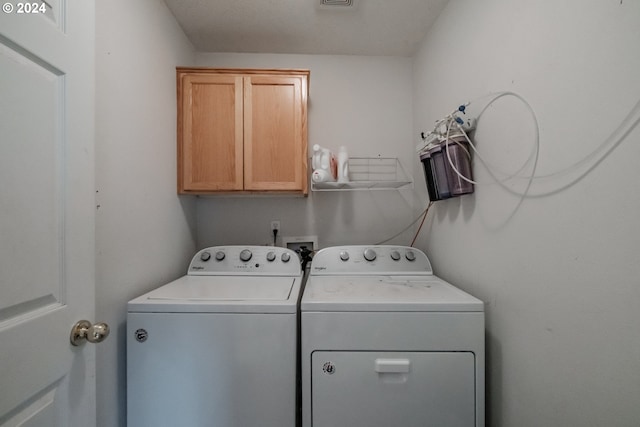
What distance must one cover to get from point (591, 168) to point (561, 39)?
41cm

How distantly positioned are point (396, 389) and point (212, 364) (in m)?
0.70

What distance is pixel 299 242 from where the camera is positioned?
5.90 feet

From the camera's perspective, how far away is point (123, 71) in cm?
104

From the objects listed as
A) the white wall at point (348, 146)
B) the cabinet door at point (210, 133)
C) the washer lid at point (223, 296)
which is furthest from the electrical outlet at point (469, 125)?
the cabinet door at point (210, 133)

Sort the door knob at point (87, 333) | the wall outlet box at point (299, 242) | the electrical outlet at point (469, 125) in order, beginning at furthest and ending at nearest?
1. the wall outlet box at point (299, 242)
2. the electrical outlet at point (469, 125)
3. the door knob at point (87, 333)

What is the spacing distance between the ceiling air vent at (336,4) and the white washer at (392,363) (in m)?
1.62

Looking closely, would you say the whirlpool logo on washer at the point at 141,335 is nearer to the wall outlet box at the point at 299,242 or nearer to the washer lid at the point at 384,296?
the washer lid at the point at 384,296

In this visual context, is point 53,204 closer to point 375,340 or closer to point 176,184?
point 176,184

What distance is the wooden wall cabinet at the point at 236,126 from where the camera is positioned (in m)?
1.47

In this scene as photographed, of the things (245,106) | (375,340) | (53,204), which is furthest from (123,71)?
(375,340)

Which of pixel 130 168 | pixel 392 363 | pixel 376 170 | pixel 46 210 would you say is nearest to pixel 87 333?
pixel 46 210

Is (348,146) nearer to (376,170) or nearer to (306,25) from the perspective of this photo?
(376,170)

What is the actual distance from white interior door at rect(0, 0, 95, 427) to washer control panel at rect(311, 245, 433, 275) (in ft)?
3.35

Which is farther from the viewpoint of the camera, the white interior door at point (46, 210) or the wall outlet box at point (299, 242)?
the wall outlet box at point (299, 242)
